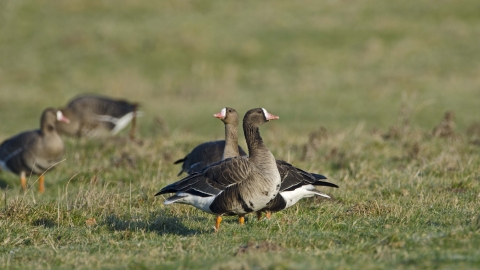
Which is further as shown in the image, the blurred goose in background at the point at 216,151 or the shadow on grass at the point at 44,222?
the blurred goose in background at the point at 216,151

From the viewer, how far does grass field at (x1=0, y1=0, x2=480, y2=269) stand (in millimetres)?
6848

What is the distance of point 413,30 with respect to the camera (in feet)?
101

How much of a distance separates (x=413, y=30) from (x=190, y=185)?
82.4 feet

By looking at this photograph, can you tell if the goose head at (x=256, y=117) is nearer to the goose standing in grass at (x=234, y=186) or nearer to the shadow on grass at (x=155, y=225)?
the goose standing in grass at (x=234, y=186)

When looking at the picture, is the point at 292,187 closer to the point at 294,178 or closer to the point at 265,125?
the point at 294,178

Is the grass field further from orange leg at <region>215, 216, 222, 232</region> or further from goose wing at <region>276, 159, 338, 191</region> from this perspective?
goose wing at <region>276, 159, 338, 191</region>

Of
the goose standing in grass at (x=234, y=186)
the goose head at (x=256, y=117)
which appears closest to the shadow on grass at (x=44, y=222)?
the goose standing in grass at (x=234, y=186)

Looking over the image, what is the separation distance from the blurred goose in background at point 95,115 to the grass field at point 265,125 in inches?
66.4

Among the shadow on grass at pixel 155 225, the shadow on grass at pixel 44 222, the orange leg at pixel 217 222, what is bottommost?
the shadow on grass at pixel 44 222

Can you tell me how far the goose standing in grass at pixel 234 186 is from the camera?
751 centimetres

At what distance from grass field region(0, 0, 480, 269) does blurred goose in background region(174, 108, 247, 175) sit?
66 cm

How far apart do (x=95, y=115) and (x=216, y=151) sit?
9.18 metres

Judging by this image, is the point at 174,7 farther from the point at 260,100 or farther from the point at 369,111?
the point at 369,111

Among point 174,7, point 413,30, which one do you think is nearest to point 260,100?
point 413,30
